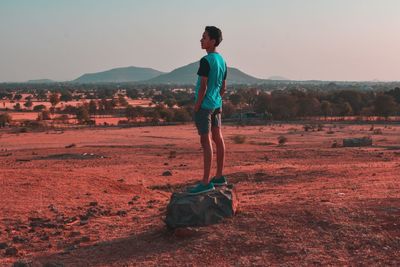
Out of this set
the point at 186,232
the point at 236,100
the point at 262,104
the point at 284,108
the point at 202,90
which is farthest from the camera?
the point at 236,100

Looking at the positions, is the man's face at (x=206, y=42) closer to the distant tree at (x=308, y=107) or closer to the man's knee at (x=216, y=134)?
the man's knee at (x=216, y=134)

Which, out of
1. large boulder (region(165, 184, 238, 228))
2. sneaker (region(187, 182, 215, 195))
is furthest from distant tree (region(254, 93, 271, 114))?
large boulder (region(165, 184, 238, 228))

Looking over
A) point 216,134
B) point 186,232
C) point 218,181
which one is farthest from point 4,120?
point 186,232

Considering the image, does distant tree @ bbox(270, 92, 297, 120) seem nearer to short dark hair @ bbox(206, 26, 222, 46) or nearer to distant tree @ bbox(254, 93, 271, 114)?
distant tree @ bbox(254, 93, 271, 114)

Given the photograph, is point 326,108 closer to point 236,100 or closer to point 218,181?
point 236,100

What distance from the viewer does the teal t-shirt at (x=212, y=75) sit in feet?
25.7

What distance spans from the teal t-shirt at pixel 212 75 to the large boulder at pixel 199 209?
1.42 m

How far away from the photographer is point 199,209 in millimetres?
8164

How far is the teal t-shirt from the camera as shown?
782 centimetres

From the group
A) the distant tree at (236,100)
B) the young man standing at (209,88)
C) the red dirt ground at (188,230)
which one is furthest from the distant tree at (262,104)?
the young man standing at (209,88)

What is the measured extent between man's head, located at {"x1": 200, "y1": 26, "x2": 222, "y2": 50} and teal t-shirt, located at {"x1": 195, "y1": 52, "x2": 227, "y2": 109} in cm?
15

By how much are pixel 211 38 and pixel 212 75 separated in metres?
0.57

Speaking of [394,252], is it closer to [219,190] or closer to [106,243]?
[219,190]

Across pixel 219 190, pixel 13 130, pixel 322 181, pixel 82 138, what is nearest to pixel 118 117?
pixel 13 130
